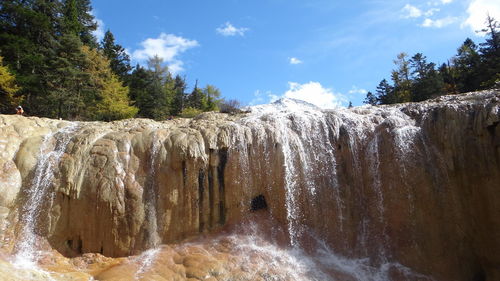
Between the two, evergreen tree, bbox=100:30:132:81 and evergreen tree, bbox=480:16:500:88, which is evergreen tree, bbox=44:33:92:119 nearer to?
evergreen tree, bbox=100:30:132:81

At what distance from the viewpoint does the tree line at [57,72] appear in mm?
26967

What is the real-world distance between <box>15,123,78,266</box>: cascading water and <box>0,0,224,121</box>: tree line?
46.8ft

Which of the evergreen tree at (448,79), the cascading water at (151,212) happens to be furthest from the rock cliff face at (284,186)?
the evergreen tree at (448,79)

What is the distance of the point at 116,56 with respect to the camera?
43656 millimetres

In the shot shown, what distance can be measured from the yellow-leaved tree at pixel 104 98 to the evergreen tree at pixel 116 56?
21.6 ft

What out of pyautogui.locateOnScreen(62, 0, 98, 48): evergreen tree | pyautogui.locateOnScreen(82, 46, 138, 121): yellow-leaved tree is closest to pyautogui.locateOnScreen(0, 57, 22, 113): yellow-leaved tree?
pyautogui.locateOnScreen(82, 46, 138, 121): yellow-leaved tree

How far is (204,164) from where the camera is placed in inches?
500

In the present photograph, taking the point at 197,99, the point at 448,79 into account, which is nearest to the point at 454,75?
the point at 448,79

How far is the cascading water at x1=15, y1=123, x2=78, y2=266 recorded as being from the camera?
10.8 m

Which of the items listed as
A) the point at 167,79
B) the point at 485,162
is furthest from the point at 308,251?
the point at 167,79

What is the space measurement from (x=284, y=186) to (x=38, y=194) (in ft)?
26.7

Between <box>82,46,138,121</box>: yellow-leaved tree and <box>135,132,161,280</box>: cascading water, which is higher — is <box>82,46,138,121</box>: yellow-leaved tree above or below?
above

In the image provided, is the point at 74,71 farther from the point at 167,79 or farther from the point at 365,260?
the point at 167,79

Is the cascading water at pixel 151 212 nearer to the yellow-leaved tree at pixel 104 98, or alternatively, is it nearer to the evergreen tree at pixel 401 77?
the yellow-leaved tree at pixel 104 98
